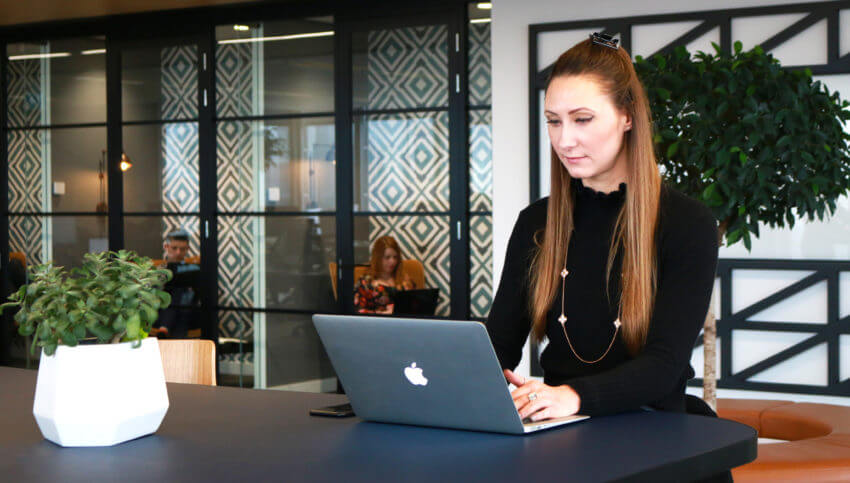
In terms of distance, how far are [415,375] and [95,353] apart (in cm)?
51

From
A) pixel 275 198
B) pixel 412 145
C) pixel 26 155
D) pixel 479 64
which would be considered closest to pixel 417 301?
pixel 412 145

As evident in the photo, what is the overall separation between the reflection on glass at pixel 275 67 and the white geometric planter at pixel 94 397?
15.4ft

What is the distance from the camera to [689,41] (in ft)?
16.2

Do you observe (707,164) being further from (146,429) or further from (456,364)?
(146,429)

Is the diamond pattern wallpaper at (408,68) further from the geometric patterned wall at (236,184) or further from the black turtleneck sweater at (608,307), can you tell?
the black turtleneck sweater at (608,307)

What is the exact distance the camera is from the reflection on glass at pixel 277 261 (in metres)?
6.21

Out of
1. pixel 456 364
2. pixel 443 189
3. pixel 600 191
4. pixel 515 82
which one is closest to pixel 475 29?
pixel 515 82

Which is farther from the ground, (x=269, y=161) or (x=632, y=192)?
(x=269, y=161)

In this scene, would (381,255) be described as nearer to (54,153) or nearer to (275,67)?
(275,67)

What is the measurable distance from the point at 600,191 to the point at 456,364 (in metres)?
0.68

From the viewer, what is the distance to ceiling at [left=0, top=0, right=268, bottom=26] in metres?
6.21

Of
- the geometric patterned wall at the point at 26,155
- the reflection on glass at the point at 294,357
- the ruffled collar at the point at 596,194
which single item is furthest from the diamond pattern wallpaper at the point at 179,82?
the ruffled collar at the point at 596,194

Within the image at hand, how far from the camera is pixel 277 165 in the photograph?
6293 mm

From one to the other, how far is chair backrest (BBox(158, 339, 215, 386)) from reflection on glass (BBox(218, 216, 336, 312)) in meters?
3.57
